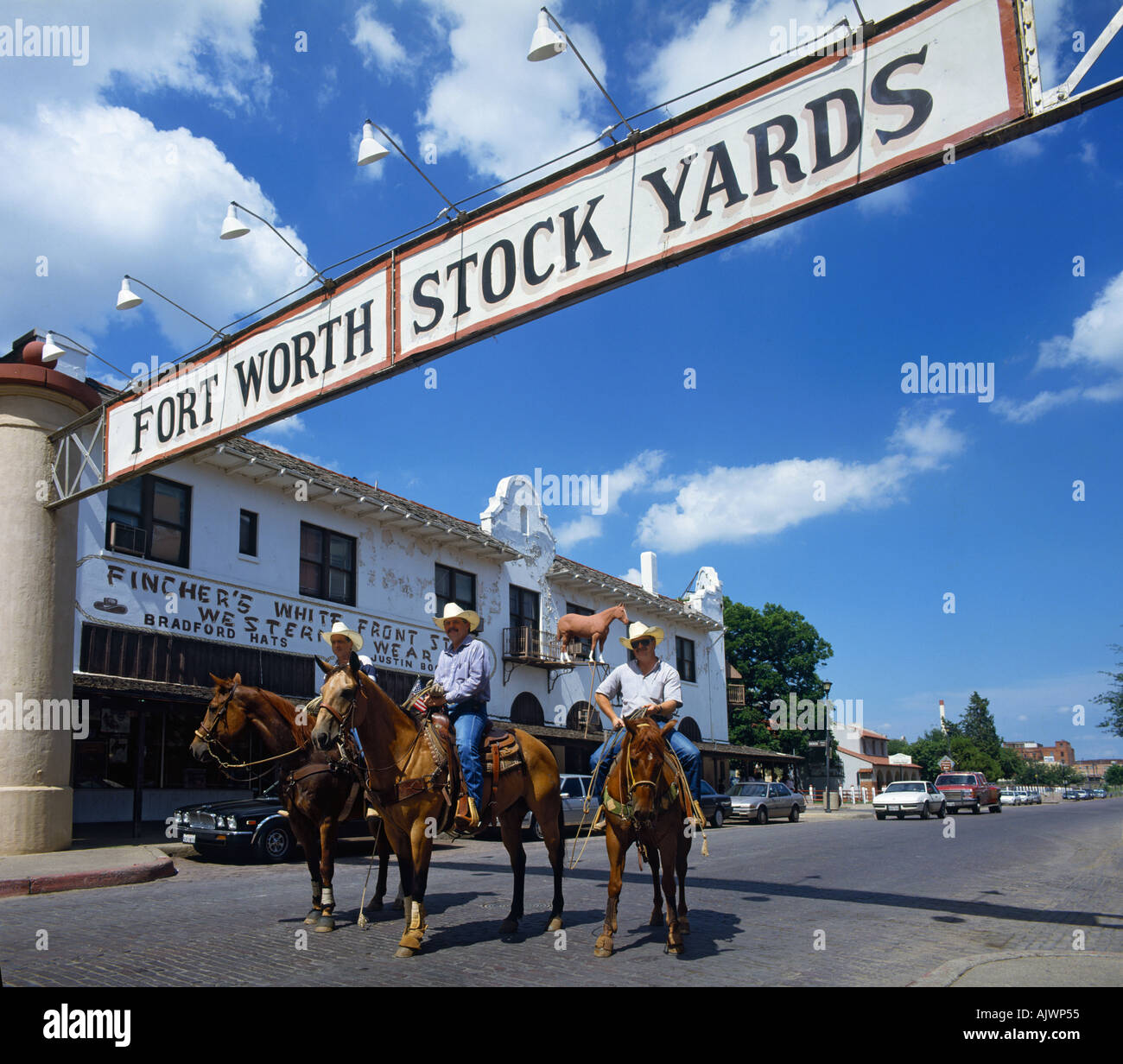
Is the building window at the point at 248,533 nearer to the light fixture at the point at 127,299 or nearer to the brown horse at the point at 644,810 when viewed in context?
the light fixture at the point at 127,299

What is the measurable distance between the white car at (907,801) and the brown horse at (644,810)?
3118 cm

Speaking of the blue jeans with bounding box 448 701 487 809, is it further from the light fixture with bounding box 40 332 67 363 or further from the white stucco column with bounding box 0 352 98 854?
the light fixture with bounding box 40 332 67 363

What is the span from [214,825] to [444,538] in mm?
13825

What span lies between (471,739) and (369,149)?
623cm

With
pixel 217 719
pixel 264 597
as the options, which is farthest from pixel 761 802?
pixel 217 719

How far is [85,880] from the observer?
11.7 metres

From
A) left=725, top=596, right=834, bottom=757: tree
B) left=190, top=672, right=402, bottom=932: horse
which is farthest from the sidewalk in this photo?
left=725, top=596, right=834, bottom=757: tree

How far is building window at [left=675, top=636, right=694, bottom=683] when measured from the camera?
39.9 meters

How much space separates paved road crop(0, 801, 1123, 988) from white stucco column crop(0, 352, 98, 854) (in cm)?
315

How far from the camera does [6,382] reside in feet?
51.0

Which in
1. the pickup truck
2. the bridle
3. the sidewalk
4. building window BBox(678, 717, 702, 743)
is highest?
the bridle

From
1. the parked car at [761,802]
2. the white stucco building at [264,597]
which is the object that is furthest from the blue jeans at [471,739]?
the parked car at [761,802]

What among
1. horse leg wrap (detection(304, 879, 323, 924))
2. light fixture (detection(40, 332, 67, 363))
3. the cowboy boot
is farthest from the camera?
light fixture (detection(40, 332, 67, 363))
